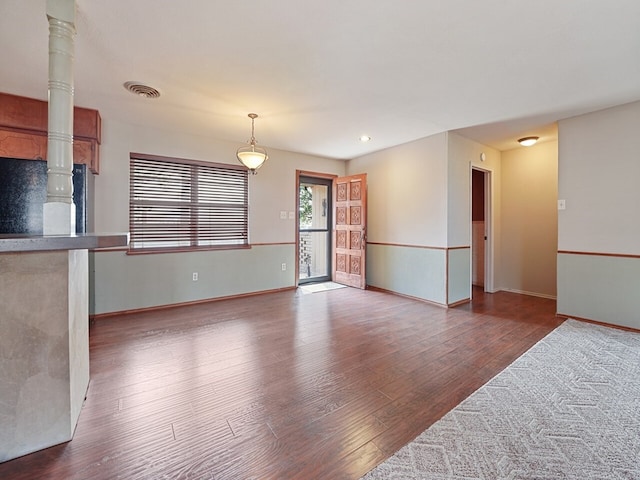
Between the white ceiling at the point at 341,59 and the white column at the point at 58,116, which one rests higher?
the white ceiling at the point at 341,59

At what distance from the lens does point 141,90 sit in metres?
2.95

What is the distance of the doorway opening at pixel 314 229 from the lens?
589 centimetres

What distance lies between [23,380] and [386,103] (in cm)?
355

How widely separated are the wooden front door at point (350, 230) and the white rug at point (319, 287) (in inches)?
7.1

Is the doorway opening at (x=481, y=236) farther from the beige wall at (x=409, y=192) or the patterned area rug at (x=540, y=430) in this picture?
the patterned area rug at (x=540, y=430)

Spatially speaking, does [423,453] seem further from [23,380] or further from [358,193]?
[358,193]

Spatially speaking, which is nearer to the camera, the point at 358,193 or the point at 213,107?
the point at 213,107

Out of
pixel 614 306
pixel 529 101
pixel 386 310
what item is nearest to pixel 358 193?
pixel 386 310

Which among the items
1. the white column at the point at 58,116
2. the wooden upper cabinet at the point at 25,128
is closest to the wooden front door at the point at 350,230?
the wooden upper cabinet at the point at 25,128

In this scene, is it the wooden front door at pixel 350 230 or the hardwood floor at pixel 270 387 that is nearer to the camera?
the hardwood floor at pixel 270 387

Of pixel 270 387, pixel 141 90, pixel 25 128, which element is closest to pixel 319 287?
pixel 270 387

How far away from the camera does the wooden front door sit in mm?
5391

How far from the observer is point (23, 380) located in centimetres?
150

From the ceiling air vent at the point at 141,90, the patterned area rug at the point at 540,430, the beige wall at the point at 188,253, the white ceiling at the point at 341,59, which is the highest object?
the ceiling air vent at the point at 141,90
